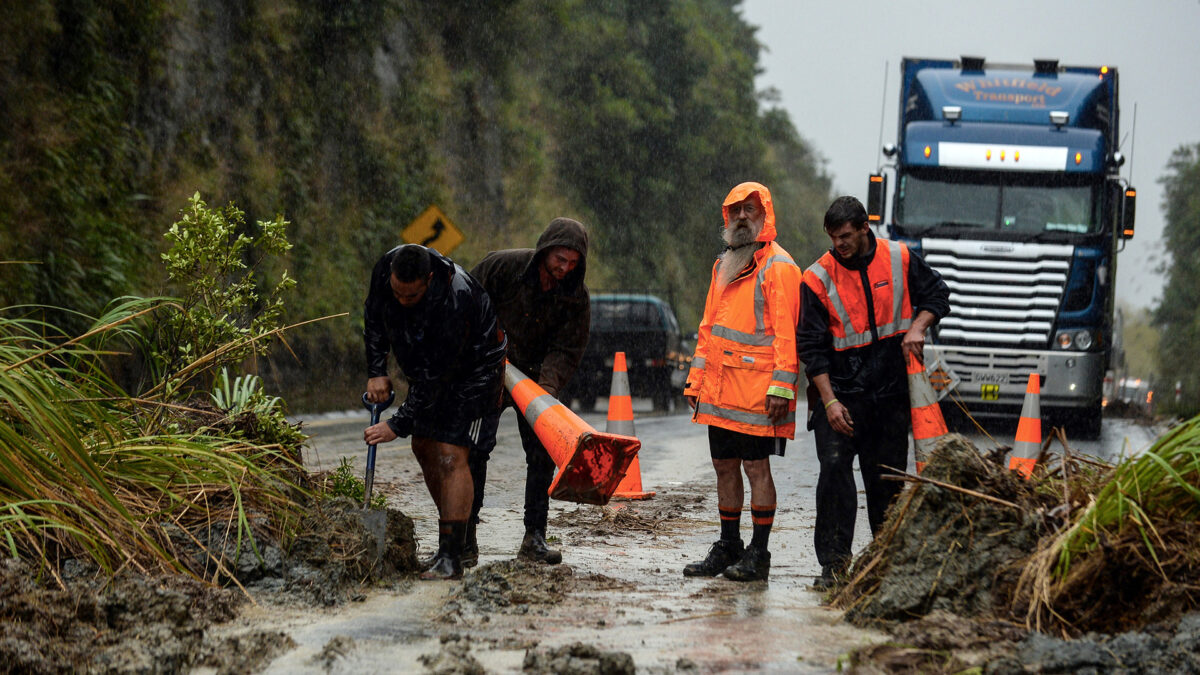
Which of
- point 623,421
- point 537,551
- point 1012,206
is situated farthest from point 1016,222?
point 537,551

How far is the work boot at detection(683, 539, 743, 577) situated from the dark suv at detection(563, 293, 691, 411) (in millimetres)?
13365

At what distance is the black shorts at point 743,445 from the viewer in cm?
581

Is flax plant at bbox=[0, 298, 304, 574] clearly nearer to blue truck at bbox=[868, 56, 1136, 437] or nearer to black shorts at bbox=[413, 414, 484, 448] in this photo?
black shorts at bbox=[413, 414, 484, 448]

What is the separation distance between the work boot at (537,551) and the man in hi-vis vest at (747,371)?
62 centimetres

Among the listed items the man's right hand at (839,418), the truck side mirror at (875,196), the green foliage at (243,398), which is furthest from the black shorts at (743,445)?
the truck side mirror at (875,196)

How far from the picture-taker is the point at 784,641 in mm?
4320

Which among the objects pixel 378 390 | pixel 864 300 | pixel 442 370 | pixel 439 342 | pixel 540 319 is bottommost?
pixel 378 390

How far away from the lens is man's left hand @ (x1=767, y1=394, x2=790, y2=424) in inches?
222

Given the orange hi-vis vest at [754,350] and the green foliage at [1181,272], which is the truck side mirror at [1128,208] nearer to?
the orange hi-vis vest at [754,350]

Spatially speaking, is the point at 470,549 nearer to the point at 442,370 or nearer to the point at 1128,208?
the point at 442,370

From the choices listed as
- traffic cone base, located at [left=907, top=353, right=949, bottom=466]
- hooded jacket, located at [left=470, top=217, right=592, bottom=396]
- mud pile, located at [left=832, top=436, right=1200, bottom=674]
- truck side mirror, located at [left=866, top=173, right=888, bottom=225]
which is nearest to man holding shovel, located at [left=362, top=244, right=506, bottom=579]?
hooded jacket, located at [left=470, top=217, right=592, bottom=396]

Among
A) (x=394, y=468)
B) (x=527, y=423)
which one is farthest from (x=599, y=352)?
(x=527, y=423)

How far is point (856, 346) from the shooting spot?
5.73m

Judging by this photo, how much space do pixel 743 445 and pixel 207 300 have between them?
3.01 metres
